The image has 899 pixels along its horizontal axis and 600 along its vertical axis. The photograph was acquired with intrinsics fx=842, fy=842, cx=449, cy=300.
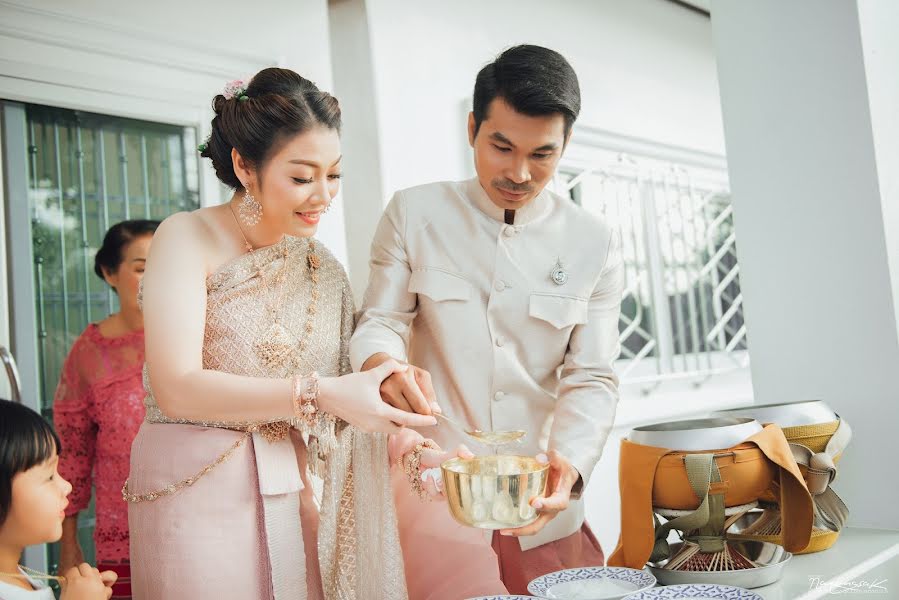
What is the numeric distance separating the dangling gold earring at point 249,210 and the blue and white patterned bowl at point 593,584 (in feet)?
2.94

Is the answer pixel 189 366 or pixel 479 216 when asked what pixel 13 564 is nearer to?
pixel 189 366

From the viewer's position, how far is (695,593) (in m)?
1.29

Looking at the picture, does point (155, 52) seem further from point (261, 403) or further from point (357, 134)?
point (261, 403)

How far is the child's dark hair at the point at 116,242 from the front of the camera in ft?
9.11

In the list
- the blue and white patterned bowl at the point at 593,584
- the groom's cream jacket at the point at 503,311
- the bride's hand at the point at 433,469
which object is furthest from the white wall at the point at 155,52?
the blue and white patterned bowl at the point at 593,584

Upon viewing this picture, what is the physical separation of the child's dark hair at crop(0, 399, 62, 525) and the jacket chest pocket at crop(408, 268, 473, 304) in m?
0.81

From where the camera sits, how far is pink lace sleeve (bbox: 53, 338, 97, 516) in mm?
2600

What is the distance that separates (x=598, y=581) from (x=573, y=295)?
2.37 ft

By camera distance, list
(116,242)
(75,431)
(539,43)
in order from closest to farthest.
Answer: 1. (75,431)
2. (116,242)
3. (539,43)

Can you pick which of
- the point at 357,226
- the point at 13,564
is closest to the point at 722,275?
the point at 357,226

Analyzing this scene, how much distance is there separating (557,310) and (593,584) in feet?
2.27

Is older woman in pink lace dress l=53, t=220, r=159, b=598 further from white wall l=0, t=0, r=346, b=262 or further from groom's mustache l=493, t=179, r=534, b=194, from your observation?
groom's mustache l=493, t=179, r=534, b=194

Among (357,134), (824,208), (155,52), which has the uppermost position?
(155,52)

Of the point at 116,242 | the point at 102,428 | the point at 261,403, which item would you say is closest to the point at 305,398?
the point at 261,403
